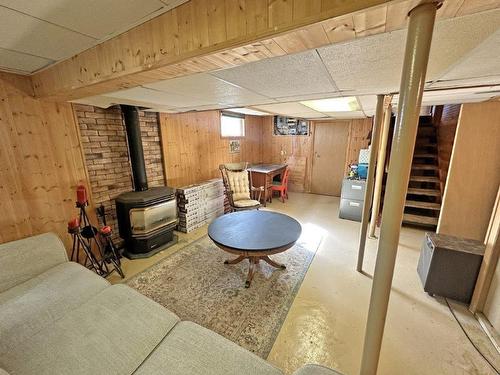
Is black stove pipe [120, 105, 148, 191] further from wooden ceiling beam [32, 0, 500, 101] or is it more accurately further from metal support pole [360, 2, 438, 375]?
metal support pole [360, 2, 438, 375]

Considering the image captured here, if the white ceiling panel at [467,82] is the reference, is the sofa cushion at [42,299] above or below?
below

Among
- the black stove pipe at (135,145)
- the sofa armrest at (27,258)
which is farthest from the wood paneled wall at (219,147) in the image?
the sofa armrest at (27,258)

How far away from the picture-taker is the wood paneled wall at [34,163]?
78.4 inches

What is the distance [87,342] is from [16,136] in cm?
212

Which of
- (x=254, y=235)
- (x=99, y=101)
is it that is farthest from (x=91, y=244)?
(x=254, y=235)

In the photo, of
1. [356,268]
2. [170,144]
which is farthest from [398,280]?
[170,144]

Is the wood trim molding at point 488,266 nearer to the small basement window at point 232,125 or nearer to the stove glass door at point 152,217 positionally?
the stove glass door at point 152,217

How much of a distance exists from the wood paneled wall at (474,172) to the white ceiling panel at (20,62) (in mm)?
4233

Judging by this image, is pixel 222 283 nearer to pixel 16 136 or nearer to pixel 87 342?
pixel 87 342

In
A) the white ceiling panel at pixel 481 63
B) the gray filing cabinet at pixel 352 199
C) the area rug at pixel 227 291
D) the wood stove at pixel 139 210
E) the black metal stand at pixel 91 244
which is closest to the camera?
the white ceiling panel at pixel 481 63

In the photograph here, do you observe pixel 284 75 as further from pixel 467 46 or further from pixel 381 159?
pixel 381 159

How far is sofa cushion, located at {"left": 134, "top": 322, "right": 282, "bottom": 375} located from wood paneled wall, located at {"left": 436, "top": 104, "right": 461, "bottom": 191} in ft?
14.0

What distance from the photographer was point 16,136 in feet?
6.72

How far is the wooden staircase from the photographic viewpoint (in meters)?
3.79
